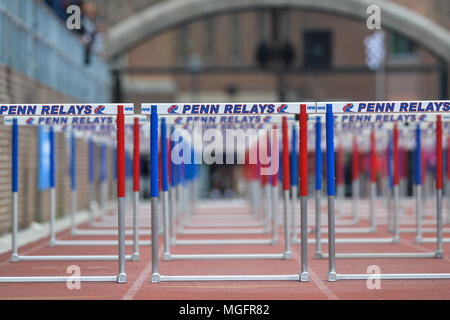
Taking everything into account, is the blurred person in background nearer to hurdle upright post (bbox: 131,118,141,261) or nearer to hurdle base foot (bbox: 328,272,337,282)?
hurdle upright post (bbox: 131,118,141,261)

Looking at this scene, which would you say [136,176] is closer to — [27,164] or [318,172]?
Result: [318,172]

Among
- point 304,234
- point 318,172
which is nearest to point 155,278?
point 304,234

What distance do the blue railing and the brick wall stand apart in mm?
324

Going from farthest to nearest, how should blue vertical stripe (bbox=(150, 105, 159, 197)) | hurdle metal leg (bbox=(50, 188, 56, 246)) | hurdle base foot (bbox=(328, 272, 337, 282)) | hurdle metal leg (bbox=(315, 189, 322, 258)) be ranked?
hurdle metal leg (bbox=(50, 188, 56, 246)) → hurdle metal leg (bbox=(315, 189, 322, 258)) → hurdle base foot (bbox=(328, 272, 337, 282)) → blue vertical stripe (bbox=(150, 105, 159, 197))

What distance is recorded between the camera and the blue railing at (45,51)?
59.7ft

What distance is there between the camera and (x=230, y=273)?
38.6ft

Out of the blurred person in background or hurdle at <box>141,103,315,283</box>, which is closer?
hurdle at <box>141,103,315,283</box>

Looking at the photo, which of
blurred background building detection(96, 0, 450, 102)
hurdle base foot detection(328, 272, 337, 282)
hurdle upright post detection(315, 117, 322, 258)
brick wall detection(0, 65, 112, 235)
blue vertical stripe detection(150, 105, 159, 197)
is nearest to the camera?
blue vertical stripe detection(150, 105, 159, 197)

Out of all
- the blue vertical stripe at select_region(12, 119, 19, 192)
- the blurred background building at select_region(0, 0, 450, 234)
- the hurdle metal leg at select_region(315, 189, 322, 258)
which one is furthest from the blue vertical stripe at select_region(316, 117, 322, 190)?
the blurred background building at select_region(0, 0, 450, 234)

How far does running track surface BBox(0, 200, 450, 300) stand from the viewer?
31.7 ft

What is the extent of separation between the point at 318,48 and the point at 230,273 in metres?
27.9

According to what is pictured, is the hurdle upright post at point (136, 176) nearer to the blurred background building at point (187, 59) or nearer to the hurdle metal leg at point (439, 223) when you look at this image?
the hurdle metal leg at point (439, 223)
